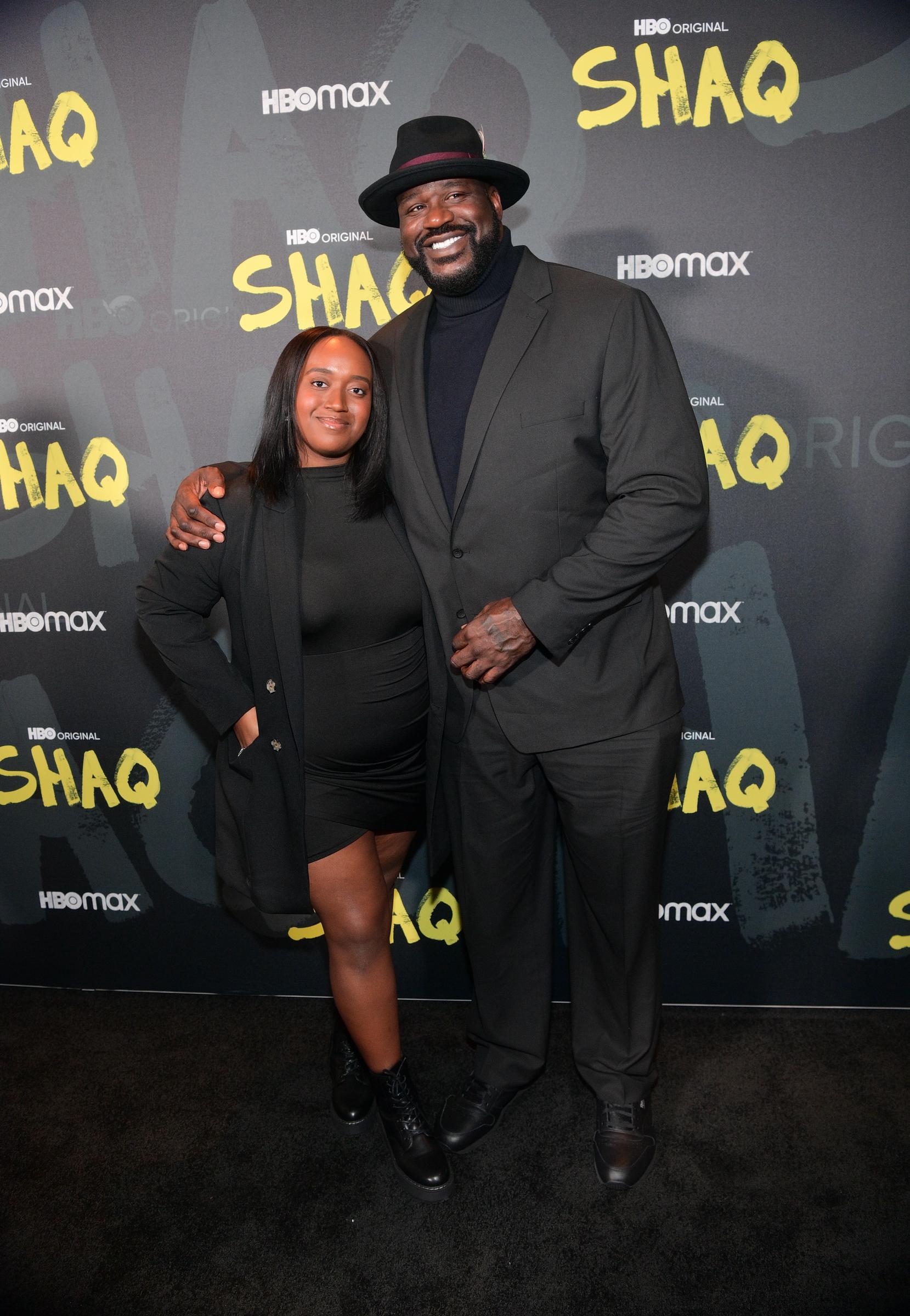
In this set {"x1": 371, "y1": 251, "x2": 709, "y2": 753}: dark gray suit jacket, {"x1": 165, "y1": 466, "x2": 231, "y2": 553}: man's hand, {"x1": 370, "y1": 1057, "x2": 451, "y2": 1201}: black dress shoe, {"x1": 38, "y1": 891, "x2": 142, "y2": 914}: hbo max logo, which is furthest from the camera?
{"x1": 38, "y1": 891, "x2": 142, "y2": 914}: hbo max logo

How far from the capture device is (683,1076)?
2.26 m

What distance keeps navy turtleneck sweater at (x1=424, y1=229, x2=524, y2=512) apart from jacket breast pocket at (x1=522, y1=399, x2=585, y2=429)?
13 centimetres

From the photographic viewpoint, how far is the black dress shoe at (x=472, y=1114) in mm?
2043

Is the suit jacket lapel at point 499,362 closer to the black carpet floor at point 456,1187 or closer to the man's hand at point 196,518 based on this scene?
the man's hand at point 196,518

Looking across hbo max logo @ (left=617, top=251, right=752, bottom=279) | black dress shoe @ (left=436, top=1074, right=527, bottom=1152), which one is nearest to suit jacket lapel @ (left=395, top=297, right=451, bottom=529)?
hbo max logo @ (left=617, top=251, right=752, bottom=279)

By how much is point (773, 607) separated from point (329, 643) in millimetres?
1160

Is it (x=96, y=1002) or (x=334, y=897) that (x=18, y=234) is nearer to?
(x=334, y=897)

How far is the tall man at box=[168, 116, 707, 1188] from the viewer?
1.69 metres

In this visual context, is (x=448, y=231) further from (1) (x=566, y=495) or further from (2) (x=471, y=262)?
(1) (x=566, y=495)

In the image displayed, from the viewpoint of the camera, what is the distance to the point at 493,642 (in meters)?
1.70

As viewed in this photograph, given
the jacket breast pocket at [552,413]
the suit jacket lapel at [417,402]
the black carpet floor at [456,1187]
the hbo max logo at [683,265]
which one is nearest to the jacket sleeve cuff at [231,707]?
the suit jacket lapel at [417,402]

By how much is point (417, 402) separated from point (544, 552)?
40 cm

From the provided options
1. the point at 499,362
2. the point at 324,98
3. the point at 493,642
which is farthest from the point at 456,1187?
the point at 324,98

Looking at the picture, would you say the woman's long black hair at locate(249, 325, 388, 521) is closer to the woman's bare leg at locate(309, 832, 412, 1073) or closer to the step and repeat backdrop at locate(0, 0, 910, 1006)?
the step and repeat backdrop at locate(0, 0, 910, 1006)
